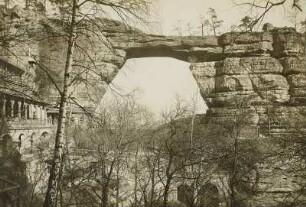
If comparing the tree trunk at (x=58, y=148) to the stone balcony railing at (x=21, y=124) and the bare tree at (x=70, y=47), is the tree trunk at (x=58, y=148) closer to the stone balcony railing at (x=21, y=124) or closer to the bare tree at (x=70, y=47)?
the bare tree at (x=70, y=47)

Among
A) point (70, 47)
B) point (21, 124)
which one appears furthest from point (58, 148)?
point (21, 124)

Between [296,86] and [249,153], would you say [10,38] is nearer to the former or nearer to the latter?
[249,153]

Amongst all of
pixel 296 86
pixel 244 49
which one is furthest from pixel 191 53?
pixel 296 86

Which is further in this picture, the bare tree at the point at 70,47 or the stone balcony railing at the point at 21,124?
the stone balcony railing at the point at 21,124

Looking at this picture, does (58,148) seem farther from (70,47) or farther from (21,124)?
(21,124)

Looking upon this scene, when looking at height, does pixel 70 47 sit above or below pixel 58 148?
above

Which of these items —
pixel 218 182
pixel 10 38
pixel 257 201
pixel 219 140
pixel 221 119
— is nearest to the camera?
pixel 10 38

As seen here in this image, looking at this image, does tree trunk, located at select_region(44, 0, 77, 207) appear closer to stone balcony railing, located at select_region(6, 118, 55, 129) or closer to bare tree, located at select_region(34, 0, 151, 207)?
bare tree, located at select_region(34, 0, 151, 207)

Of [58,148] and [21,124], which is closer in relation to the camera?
[58,148]

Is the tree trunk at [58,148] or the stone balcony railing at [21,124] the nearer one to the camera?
the tree trunk at [58,148]

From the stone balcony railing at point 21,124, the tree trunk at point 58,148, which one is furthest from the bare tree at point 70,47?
the stone balcony railing at point 21,124

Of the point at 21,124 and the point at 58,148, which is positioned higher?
the point at 21,124
